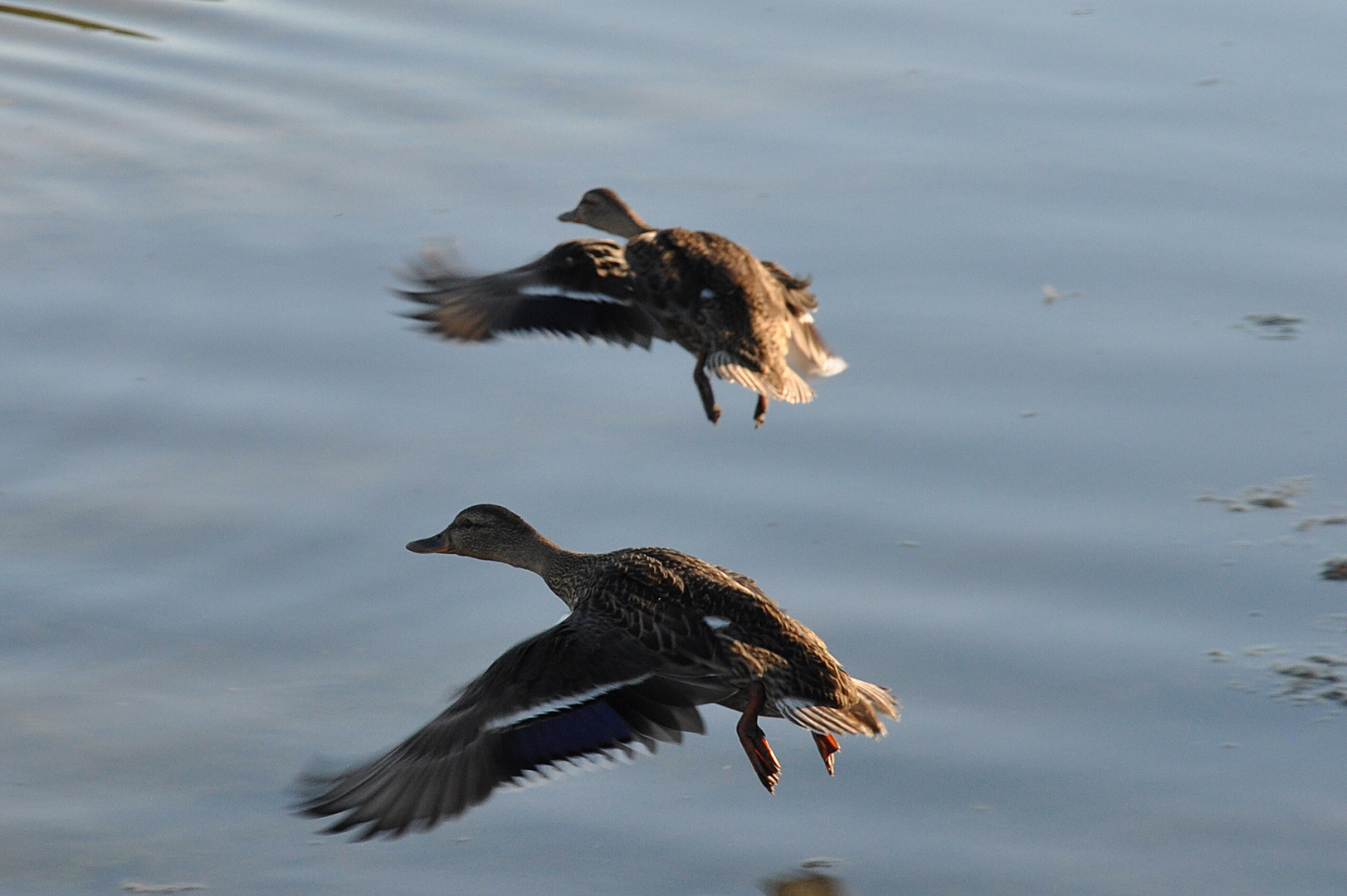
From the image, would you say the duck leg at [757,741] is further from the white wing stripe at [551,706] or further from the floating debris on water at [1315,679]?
the floating debris on water at [1315,679]

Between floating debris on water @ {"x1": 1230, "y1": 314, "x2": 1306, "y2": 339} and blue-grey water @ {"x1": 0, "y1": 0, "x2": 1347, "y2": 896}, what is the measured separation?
0.05 meters

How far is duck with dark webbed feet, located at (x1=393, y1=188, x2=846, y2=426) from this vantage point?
648 cm

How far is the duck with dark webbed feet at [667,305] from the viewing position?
21.3 ft

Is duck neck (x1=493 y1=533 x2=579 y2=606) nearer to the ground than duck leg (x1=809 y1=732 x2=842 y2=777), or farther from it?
farther from it

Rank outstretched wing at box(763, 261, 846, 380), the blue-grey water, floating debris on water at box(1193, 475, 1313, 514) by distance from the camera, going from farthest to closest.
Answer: outstretched wing at box(763, 261, 846, 380) < floating debris on water at box(1193, 475, 1313, 514) < the blue-grey water

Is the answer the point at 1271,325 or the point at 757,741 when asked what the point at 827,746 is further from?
the point at 1271,325

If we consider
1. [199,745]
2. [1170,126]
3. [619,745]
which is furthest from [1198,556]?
[1170,126]

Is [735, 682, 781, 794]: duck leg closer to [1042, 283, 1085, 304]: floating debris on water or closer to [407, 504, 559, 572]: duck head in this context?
[407, 504, 559, 572]: duck head

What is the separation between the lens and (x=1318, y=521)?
234 inches

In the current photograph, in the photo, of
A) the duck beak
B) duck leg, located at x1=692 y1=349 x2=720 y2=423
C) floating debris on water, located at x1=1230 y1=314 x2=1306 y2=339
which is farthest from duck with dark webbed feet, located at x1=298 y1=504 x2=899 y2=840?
floating debris on water, located at x1=1230 y1=314 x2=1306 y2=339

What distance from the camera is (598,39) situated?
10055 mm

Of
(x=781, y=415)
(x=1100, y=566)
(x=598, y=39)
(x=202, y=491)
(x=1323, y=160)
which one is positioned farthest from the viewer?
(x=598, y=39)

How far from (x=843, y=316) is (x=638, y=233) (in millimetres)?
958

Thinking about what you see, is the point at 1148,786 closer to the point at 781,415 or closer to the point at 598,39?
the point at 781,415
